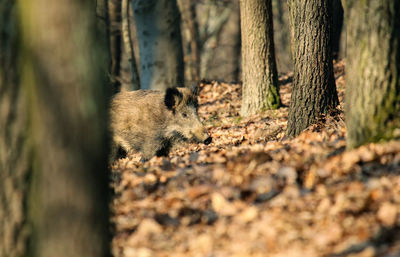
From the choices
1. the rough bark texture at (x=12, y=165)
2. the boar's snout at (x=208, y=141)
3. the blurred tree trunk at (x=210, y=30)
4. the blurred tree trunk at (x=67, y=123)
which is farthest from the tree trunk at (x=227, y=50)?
the blurred tree trunk at (x=67, y=123)

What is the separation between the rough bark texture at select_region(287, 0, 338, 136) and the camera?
895cm

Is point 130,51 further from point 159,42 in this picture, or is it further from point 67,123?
point 67,123

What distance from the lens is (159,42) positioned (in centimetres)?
1567

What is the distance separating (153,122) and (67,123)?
20.5 feet

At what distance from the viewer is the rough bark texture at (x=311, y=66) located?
8945mm

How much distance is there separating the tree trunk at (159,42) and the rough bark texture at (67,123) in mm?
11698

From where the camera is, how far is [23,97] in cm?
475

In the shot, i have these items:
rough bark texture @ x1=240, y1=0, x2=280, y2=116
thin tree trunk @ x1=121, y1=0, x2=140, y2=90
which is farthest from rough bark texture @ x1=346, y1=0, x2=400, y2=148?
thin tree trunk @ x1=121, y1=0, x2=140, y2=90

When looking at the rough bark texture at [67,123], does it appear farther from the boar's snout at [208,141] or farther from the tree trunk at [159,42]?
the tree trunk at [159,42]

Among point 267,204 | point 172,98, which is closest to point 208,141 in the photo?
point 172,98

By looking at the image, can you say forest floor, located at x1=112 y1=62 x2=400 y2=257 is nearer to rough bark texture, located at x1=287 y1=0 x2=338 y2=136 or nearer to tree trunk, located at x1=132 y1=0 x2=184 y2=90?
rough bark texture, located at x1=287 y1=0 x2=338 y2=136

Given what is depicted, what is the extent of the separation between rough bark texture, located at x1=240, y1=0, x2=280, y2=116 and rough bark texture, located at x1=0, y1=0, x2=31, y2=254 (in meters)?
8.07

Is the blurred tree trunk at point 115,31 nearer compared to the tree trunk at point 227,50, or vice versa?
the blurred tree trunk at point 115,31

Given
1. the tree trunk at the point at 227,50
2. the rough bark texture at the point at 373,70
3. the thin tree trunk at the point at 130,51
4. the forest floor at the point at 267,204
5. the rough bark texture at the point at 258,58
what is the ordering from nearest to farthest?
the forest floor at the point at 267,204 → the rough bark texture at the point at 373,70 → the rough bark texture at the point at 258,58 → the thin tree trunk at the point at 130,51 → the tree trunk at the point at 227,50
